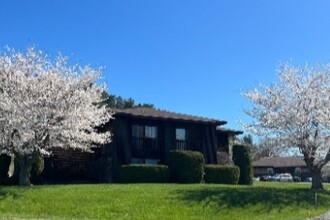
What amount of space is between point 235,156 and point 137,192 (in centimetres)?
1737

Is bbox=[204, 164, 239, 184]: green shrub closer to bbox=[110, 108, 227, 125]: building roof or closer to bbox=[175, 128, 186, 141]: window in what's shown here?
bbox=[110, 108, 227, 125]: building roof

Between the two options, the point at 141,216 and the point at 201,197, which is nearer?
the point at 141,216

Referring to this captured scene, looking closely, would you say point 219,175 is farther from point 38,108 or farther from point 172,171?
point 38,108

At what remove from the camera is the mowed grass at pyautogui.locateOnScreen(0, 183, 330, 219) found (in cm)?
2119

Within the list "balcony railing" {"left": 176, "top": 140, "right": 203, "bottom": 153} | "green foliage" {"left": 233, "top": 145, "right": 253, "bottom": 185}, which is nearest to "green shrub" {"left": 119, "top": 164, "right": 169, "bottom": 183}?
"balcony railing" {"left": 176, "top": 140, "right": 203, "bottom": 153}

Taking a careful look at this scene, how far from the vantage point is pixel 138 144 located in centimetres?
4044

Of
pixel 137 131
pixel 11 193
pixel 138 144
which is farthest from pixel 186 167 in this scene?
pixel 11 193

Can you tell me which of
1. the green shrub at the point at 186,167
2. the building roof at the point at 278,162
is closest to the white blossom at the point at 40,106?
the green shrub at the point at 186,167

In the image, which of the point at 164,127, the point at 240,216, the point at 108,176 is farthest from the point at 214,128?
the point at 240,216

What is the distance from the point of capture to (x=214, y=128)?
1731 inches

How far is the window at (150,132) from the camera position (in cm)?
4094

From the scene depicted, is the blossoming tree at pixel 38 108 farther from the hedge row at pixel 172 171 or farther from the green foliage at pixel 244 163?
the green foliage at pixel 244 163

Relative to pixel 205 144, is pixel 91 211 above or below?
below

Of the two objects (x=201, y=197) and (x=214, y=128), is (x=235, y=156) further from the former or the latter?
(x=201, y=197)
